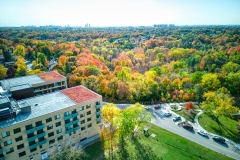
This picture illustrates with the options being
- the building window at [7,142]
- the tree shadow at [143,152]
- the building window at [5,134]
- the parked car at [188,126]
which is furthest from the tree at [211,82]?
the building window at [5,134]

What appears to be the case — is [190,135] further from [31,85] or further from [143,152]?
[31,85]

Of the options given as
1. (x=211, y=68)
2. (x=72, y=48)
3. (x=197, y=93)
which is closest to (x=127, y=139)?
(x=197, y=93)

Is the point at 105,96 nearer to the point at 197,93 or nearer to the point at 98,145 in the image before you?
the point at 98,145

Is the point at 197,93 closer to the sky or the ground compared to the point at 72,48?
closer to the ground

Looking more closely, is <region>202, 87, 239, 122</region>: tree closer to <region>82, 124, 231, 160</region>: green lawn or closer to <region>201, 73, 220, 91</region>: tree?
<region>201, 73, 220, 91</region>: tree

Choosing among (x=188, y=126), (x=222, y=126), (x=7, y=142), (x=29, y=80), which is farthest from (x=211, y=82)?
(x=7, y=142)

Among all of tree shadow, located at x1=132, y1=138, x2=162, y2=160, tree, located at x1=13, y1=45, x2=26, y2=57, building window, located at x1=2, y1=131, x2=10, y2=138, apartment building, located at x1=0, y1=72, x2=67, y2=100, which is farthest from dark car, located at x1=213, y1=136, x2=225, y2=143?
tree, located at x1=13, y1=45, x2=26, y2=57
